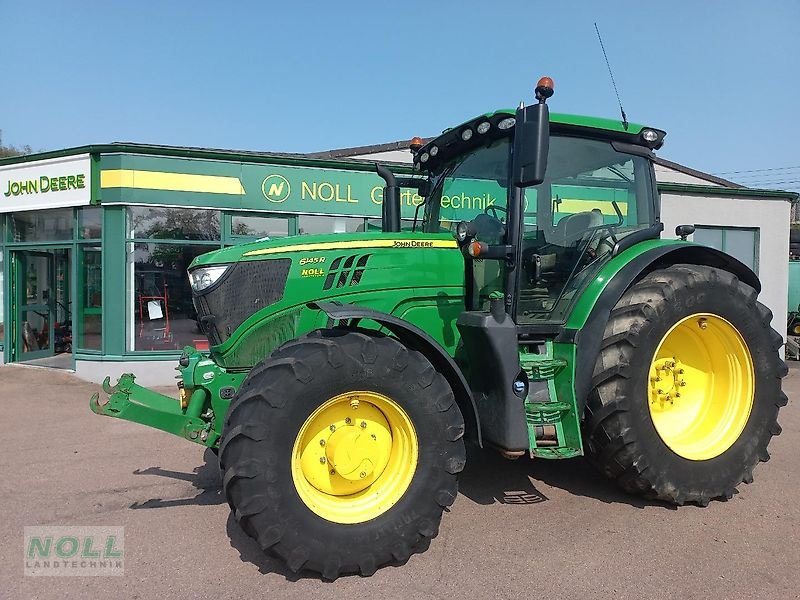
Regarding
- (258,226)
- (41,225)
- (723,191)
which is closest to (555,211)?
→ (258,226)

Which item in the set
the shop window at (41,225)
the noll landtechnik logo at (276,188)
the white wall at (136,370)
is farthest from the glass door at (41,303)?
the noll landtechnik logo at (276,188)

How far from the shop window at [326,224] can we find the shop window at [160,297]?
1.59m

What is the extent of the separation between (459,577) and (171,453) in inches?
138

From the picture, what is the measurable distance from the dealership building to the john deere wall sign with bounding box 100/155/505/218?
16 mm

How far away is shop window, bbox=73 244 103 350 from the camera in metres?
9.55

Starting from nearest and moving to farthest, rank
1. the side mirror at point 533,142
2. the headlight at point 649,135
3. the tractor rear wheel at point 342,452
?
1. the tractor rear wheel at point 342,452
2. the side mirror at point 533,142
3. the headlight at point 649,135

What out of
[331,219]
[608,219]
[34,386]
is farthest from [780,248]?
[34,386]

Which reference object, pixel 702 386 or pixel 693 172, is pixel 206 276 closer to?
pixel 702 386

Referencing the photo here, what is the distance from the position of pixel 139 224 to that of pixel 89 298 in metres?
1.52

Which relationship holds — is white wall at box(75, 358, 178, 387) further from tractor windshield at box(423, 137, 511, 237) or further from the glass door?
tractor windshield at box(423, 137, 511, 237)

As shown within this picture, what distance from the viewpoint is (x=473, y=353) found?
12.4 ft

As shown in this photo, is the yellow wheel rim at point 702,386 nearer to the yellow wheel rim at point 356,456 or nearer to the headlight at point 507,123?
the headlight at point 507,123

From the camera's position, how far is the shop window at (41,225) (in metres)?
9.93

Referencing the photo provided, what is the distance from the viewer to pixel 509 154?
4.00 m
